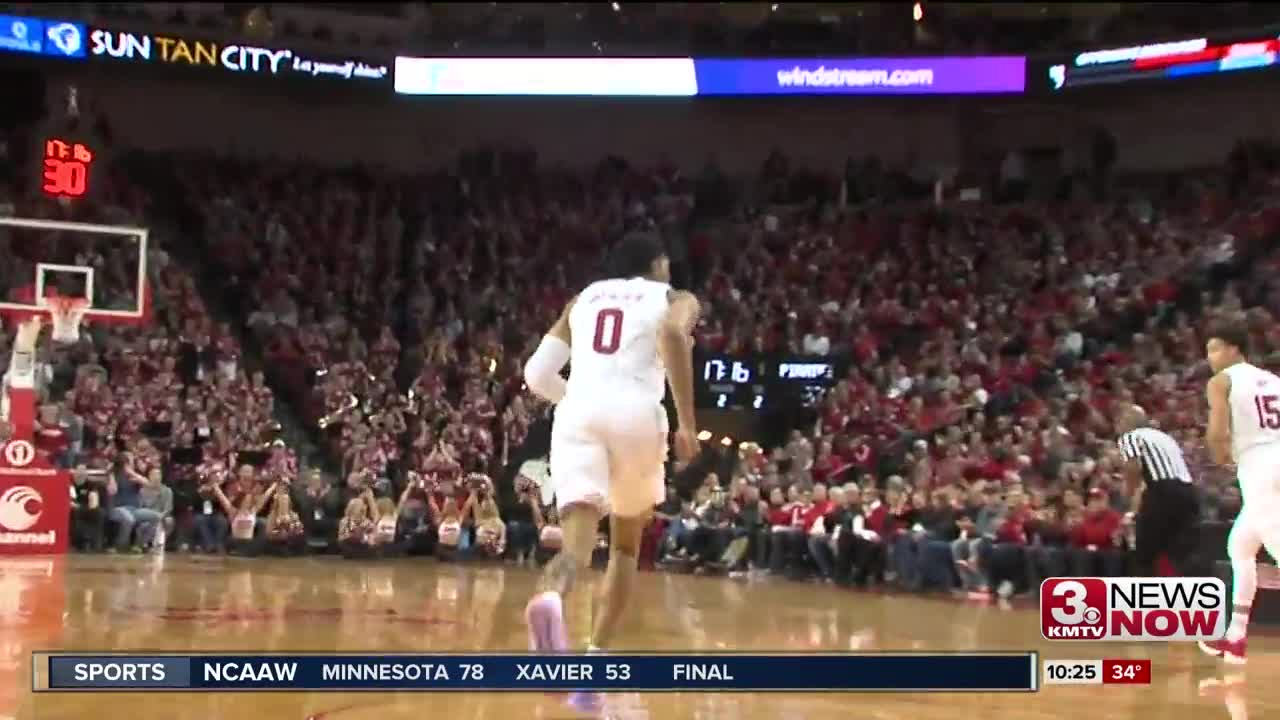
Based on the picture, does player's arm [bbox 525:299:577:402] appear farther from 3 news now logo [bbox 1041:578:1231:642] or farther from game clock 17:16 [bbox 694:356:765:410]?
game clock 17:16 [bbox 694:356:765:410]

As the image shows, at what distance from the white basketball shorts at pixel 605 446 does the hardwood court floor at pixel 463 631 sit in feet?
2.69

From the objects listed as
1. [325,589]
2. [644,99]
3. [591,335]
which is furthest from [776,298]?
A: [591,335]

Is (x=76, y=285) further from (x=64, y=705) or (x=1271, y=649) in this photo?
(x=1271, y=649)

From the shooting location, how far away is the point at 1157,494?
9.16m

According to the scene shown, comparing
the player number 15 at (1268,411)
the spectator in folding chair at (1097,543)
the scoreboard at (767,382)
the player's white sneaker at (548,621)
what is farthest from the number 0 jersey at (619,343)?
the scoreboard at (767,382)

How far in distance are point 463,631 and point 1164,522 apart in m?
4.41

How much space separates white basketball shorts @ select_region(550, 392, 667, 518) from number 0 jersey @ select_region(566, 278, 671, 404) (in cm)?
5

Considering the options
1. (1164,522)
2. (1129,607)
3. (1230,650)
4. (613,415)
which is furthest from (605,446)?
(1164,522)

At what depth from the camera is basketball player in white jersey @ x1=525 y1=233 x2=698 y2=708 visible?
533cm

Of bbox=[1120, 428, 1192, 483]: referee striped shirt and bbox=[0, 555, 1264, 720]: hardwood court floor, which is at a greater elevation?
bbox=[1120, 428, 1192, 483]: referee striped shirt

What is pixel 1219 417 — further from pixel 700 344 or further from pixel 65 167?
pixel 65 167

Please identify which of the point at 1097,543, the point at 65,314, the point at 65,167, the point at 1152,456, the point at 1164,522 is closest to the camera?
the point at 1152,456

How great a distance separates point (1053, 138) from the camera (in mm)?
23625

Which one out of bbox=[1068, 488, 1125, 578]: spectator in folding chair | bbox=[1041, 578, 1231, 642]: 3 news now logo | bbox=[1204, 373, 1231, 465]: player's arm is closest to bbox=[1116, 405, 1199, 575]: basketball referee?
bbox=[1204, 373, 1231, 465]: player's arm
